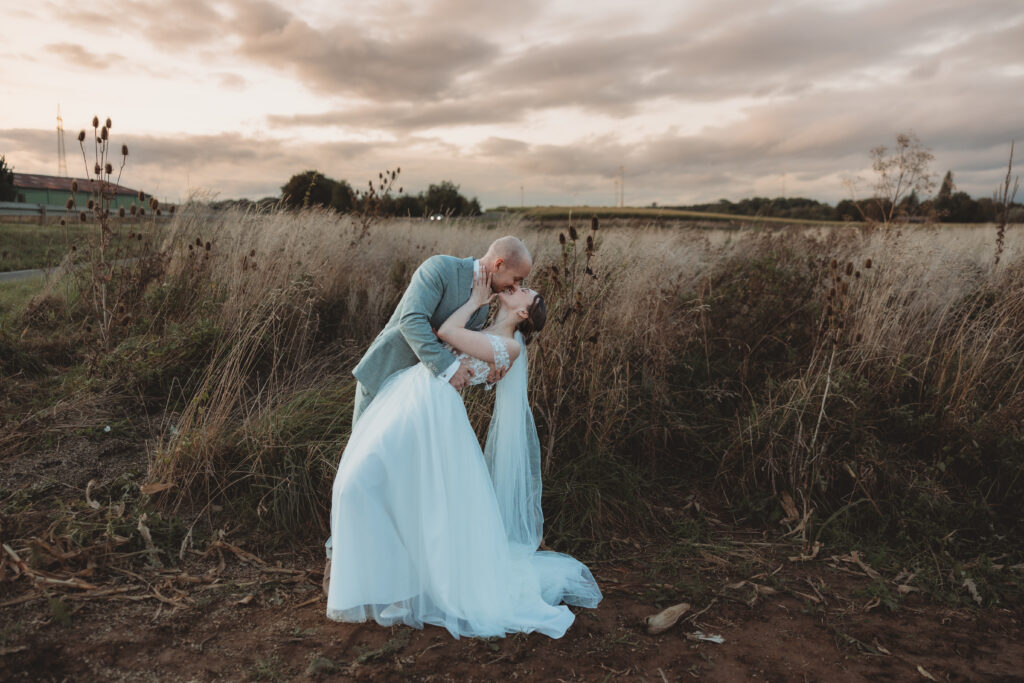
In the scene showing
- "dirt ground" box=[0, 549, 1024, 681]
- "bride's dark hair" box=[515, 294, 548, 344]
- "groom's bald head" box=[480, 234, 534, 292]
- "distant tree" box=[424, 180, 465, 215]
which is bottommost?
"dirt ground" box=[0, 549, 1024, 681]

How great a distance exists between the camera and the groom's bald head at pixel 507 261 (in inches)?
114

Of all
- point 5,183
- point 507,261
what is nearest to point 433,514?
point 507,261

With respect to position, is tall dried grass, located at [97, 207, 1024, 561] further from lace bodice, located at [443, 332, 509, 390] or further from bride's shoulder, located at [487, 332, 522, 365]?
lace bodice, located at [443, 332, 509, 390]

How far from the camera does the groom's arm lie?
9.57 ft

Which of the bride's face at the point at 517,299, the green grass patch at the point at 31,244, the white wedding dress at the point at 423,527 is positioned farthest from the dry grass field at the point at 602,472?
the green grass patch at the point at 31,244

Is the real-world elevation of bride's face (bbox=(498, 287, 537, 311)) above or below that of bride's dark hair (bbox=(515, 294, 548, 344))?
above

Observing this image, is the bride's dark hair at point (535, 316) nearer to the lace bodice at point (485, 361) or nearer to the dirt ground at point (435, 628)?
the lace bodice at point (485, 361)

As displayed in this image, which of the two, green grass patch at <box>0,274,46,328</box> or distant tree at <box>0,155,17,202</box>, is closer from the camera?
green grass patch at <box>0,274,46,328</box>

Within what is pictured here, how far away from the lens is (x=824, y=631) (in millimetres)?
3258

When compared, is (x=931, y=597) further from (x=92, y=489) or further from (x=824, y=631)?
(x=92, y=489)

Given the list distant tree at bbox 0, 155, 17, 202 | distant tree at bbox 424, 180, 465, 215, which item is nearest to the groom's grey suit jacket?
distant tree at bbox 424, 180, 465, 215

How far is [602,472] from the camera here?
4.39m

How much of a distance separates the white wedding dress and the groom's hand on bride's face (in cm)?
4

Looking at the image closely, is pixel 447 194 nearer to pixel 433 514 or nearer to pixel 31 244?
pixel 31 244
